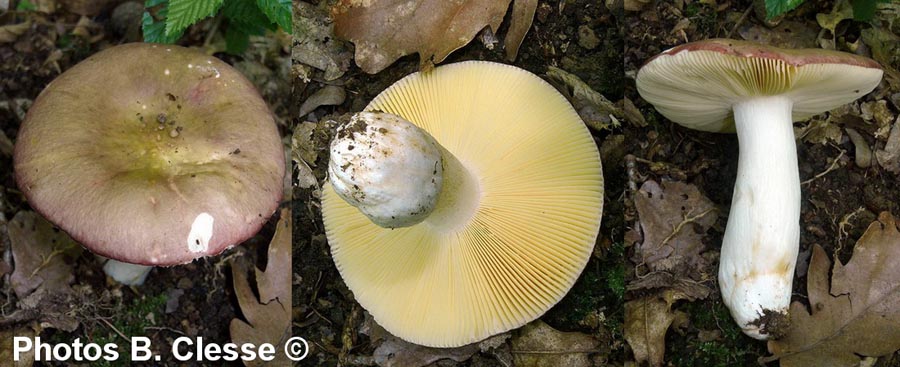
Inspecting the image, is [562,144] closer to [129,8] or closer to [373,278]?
[373,278]

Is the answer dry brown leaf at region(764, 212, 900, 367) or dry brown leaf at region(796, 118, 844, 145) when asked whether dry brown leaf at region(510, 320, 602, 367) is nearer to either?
dry brown leaf at region(764, 212, 900, 367)

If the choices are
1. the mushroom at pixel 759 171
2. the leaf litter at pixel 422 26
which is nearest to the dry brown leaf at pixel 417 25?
the leaf litter at pixel 422 26

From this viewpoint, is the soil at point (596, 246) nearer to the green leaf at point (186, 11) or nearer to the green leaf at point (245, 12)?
the green leaf at point (245, 12)

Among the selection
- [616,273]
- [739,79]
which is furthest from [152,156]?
[739,79]

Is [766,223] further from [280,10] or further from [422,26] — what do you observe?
[280,10]

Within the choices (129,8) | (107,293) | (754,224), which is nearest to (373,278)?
(107,293)

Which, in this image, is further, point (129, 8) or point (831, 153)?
point (129, 8)

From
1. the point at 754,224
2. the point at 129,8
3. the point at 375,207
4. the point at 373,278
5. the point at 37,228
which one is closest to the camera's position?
the point at 375,207

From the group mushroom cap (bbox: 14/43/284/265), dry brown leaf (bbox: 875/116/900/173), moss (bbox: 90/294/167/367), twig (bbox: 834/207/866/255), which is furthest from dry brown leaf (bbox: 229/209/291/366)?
dry brown leaf (bbox: 875/116/900/173)

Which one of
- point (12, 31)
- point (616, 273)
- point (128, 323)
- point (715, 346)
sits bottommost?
point (128, 323)
